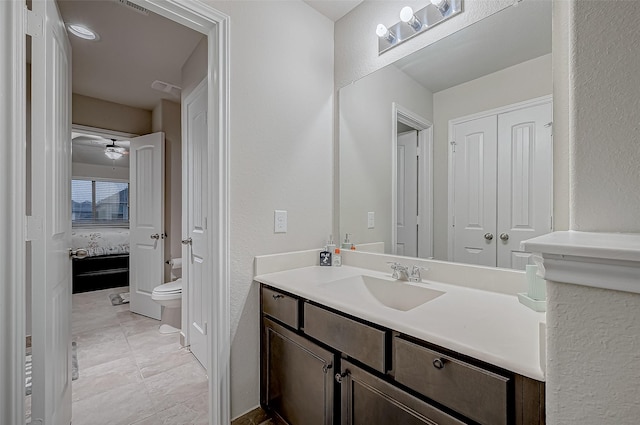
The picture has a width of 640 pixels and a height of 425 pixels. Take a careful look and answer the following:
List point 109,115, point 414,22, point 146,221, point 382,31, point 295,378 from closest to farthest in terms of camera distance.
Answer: point 295,378, point 414,22, point 382,31, point 146,221, point 109,115

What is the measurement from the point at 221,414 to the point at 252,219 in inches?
39.3

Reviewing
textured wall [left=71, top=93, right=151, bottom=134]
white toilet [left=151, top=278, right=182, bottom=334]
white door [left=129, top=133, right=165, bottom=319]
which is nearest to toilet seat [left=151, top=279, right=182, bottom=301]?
white toilet [left=151, top=278, right=182, bottom=334]

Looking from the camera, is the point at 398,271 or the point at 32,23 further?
the point at 398,271

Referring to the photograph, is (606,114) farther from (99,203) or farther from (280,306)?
(99,203)

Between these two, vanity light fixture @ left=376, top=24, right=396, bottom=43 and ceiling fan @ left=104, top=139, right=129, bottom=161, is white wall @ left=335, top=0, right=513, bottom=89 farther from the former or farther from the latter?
ceiling fan @ left=104, top=139, right=129, bottom=161

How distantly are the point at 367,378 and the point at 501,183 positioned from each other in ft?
3.24

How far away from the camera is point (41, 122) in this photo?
1.09 meters

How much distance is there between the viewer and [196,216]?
2.37m

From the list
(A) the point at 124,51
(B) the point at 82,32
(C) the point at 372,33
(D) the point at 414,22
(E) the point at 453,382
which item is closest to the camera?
(E) the point at 453,382

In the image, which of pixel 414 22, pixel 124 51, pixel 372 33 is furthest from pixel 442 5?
pixel 124 51

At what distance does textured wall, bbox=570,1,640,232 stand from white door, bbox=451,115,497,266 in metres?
0.83

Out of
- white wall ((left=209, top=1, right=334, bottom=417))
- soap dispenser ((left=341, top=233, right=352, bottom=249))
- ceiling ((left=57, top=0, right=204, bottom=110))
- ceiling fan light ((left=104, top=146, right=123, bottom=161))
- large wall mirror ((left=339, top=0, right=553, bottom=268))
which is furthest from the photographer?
ceiling fan light ((left=104, top=146, right=123, bottom=161))

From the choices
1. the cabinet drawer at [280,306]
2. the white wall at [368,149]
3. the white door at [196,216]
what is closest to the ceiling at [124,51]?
the white door at [196,216]

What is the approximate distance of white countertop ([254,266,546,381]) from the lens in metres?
0.73
